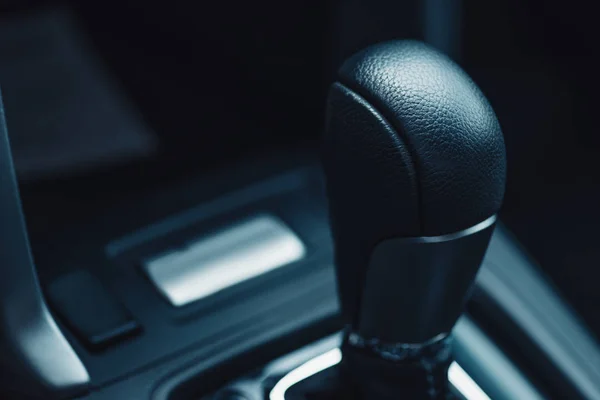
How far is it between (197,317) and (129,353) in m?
0.07

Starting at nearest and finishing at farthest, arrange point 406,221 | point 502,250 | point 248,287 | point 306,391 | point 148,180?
point 406,221, point 306,391, point 248,287, point 502,250, point 148,180

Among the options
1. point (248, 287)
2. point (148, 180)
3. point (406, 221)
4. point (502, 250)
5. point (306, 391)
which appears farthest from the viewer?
point (148, 180)

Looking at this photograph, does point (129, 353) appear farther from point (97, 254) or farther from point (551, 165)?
point (551, 165)

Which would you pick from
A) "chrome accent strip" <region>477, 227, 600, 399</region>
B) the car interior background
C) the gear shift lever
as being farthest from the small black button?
"chrome accent strip" <region>477, 227, 600, 399</region>

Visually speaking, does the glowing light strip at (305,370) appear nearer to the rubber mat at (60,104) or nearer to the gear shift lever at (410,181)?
the gear shift lever at (410,181)

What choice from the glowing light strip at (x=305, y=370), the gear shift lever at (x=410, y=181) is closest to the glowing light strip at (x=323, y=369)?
the glowing light strip at (x=305, y=370)

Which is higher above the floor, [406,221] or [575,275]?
[406,221]

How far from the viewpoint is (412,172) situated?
529 mm

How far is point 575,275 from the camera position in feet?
3.26

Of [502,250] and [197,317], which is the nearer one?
[197,317]

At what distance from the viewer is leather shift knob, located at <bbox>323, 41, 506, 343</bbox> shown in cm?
53

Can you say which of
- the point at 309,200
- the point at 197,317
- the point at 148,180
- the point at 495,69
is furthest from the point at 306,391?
the point at 495,69

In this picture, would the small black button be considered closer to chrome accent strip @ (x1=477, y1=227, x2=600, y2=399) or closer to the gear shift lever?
the gear shift lever

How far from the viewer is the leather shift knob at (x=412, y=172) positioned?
0.53m
